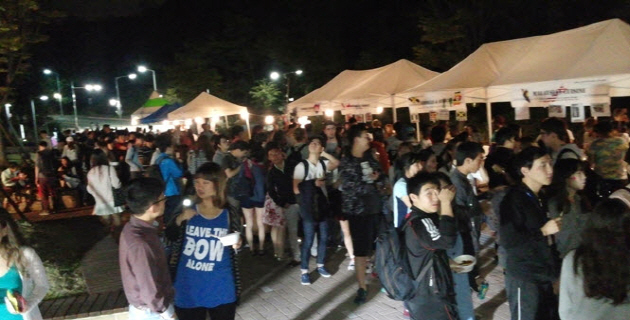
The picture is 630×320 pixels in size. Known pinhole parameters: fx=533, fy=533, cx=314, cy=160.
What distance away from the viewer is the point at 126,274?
3111mm

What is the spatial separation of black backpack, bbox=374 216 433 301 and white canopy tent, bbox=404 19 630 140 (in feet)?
18.4

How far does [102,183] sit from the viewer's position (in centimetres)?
870

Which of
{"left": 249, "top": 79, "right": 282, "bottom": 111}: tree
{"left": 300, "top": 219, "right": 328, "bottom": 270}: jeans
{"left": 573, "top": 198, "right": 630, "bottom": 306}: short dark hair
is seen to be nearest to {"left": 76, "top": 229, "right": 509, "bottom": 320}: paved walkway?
{"left": 300, "top": 219, "right": 328, "bottom": 270}: jeans

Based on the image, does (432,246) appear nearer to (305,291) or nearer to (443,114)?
(305,291)

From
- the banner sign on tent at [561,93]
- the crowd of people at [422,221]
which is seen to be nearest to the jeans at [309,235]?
the crowd of people at [422,221]

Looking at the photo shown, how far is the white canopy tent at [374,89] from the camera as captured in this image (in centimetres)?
1368

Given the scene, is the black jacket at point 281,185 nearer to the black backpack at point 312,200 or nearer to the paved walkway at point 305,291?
the black backpack at point 312,200

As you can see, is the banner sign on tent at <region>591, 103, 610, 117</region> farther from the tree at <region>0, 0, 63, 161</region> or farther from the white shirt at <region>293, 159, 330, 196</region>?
the tree at <region>0, 0, 63, 161</region>

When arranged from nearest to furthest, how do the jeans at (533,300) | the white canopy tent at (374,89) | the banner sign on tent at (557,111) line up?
the jeans at (533,300) → the banner sign on tent at (557,111) → the white canopy tent at (374,89)

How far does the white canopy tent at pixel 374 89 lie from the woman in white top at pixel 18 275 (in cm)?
1063

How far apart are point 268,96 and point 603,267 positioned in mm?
41103

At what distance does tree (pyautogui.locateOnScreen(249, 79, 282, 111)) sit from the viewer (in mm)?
42938

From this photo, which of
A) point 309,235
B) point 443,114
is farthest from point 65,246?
point 443,114

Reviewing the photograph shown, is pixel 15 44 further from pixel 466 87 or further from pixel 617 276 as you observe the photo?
pixel 617 276
